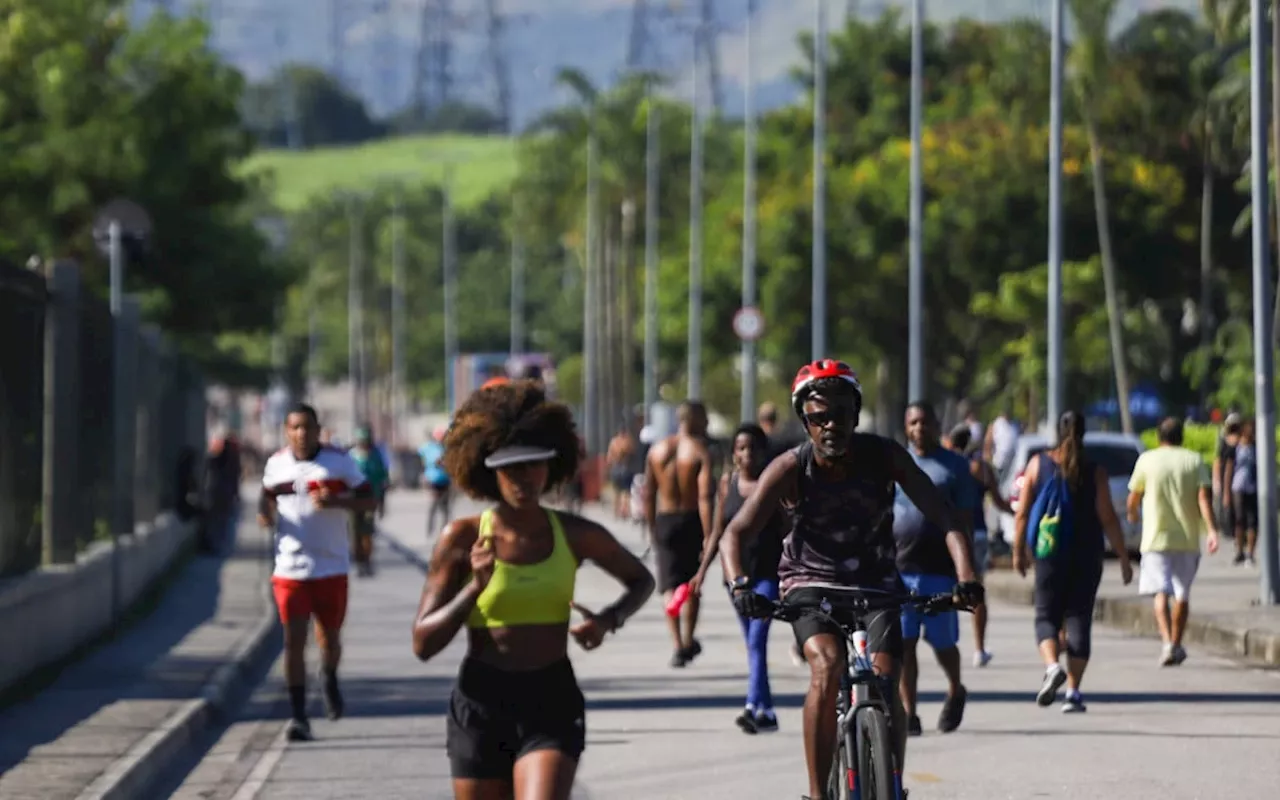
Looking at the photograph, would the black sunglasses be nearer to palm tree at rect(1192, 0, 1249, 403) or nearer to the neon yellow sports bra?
the neon yellow sports bra

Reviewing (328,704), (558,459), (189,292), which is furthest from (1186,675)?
(189,292)

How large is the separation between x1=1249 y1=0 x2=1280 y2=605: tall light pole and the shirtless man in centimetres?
617

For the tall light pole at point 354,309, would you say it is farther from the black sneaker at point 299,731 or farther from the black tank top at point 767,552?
the black sneaker at point 299,731

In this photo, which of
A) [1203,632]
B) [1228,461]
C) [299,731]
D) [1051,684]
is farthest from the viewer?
[1228,461]

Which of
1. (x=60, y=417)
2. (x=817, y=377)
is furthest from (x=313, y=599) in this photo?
(x=60, y=417)

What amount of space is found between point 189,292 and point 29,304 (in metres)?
31.4

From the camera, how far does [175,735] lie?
14117 millimetres

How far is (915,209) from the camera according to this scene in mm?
40812

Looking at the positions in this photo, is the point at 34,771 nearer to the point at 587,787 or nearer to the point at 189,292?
the point at 587,787

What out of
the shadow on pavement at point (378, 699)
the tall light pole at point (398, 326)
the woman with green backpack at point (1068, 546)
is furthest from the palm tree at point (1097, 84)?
the tall light pole at point (398, 326)

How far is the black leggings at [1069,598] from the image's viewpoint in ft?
49.2

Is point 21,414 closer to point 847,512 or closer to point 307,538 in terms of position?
point 307,538

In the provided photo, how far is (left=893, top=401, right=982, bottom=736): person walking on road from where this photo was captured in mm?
13680

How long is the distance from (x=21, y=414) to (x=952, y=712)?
23.9 ft
